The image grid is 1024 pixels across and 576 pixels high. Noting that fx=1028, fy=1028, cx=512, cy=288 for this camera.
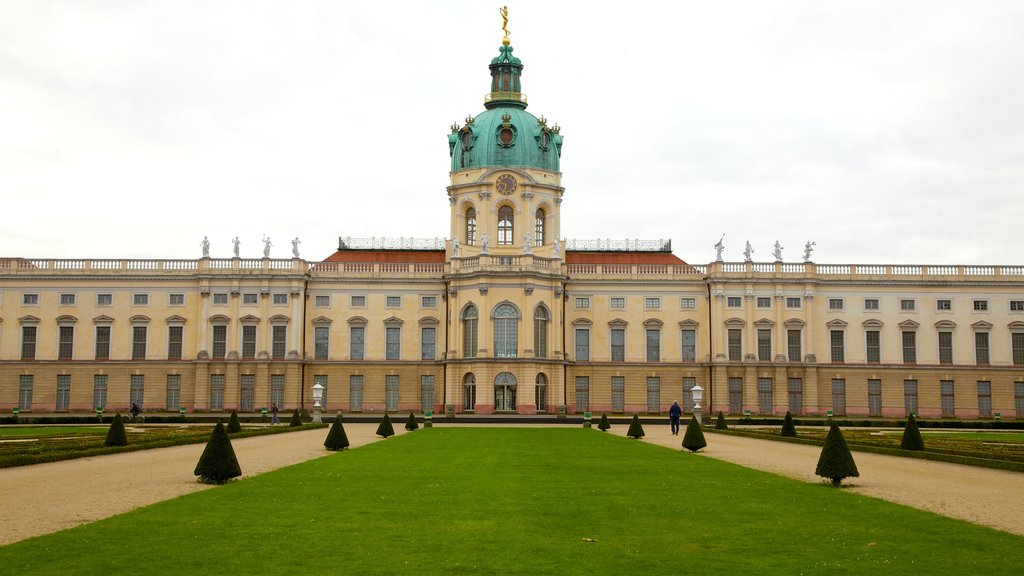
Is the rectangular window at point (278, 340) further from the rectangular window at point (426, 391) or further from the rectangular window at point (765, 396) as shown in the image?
the rectangular window at point (765, 396)

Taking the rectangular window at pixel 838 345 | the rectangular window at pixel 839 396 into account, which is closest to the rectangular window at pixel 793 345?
the rectangular window at pixel 838 345

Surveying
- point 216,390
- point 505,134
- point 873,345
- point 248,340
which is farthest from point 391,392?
point 873,345

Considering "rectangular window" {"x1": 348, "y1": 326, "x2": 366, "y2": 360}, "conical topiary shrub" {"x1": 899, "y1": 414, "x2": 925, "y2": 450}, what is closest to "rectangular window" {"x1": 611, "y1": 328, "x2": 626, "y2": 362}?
"rectangular window" {"x1": 348, "y1": 326, "x2": 366, "y2": 360}

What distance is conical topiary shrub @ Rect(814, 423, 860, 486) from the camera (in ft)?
73.9

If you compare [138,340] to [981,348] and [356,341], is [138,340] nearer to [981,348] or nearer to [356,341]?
[356,341]

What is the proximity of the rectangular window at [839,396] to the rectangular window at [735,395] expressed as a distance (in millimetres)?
6606

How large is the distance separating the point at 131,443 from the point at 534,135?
152 ft

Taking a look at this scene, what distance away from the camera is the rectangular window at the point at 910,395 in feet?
240

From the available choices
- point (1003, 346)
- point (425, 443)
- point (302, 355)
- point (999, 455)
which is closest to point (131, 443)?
point (425, 443)

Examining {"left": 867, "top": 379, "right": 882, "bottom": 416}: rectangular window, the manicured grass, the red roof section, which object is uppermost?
the red roof section

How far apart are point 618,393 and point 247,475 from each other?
172ft

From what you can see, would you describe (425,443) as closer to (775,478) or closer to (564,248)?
(775,478)

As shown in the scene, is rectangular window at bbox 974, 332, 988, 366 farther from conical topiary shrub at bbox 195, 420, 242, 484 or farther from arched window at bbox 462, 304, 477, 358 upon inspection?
conical topiary shrub at bbox 195, 420, 242, 484

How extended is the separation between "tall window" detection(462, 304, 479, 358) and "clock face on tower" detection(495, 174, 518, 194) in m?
9.29
